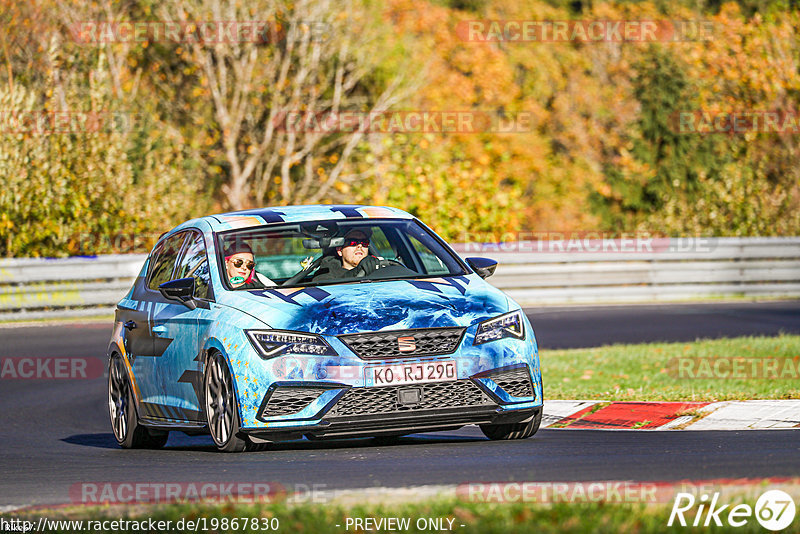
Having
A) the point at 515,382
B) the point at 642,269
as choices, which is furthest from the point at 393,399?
the point at 642,269

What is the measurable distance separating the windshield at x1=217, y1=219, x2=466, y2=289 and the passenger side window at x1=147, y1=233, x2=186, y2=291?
88cm

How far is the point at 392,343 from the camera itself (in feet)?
28.3

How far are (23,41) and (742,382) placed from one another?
70.2ft

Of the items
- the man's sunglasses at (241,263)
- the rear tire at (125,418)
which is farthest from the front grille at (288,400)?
the rear tire at (125,418)

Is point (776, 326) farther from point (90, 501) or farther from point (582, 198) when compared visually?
point (582, 198)

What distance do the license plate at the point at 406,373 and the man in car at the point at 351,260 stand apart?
1335 mm

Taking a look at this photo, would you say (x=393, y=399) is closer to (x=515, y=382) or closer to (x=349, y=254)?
(x=515, y=382)

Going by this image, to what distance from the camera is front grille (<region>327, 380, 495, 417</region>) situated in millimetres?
8617

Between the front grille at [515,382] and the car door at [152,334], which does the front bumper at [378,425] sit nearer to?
the front grille at [515,382]

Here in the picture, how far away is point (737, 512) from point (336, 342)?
3302mm

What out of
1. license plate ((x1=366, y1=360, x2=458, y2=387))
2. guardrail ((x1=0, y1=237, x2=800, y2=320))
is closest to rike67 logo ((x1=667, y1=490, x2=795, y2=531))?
license plate ((x1=366, y1=360, x2=458, y2=387))

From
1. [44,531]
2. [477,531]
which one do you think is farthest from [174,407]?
[477,531]

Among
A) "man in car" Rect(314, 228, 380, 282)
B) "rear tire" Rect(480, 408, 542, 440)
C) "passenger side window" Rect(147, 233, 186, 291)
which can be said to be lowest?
"rear tire" Rect(480, 408, 542, 440)

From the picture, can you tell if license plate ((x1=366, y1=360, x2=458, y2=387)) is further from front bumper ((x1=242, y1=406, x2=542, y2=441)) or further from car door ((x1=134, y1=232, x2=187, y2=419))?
car door ((x1=134, y1=232, x2=187, y2=419))
